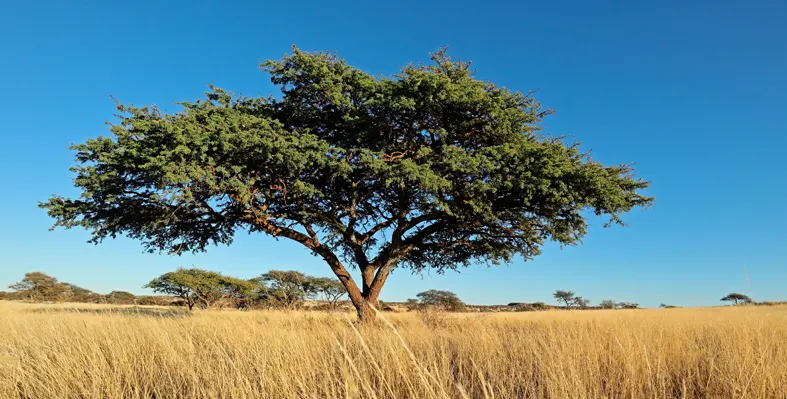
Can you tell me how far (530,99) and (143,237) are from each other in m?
13.2

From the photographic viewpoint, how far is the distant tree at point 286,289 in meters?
6.56

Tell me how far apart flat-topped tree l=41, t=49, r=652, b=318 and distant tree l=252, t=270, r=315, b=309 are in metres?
2.46

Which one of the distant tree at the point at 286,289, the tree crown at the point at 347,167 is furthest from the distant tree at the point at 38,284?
the tree crown at the point at 347,167

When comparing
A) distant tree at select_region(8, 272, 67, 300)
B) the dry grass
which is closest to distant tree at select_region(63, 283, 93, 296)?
distant tree at select_region(8, 272, 67, 300)

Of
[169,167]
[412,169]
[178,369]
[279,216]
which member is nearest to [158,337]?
[178,369]

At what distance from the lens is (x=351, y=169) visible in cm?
1118

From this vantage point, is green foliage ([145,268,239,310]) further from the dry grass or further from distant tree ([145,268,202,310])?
the dry grass

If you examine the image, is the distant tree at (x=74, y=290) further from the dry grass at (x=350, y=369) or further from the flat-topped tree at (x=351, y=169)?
the dry grass at (x=350, y=369)

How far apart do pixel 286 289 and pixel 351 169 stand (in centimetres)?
477

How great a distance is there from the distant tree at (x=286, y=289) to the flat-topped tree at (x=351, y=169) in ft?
8.08

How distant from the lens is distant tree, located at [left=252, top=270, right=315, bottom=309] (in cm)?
656

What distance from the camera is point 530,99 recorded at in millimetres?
13461

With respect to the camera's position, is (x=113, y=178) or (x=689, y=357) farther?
(x=113, y=178)

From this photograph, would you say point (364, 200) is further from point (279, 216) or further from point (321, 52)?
point (321, 52)
